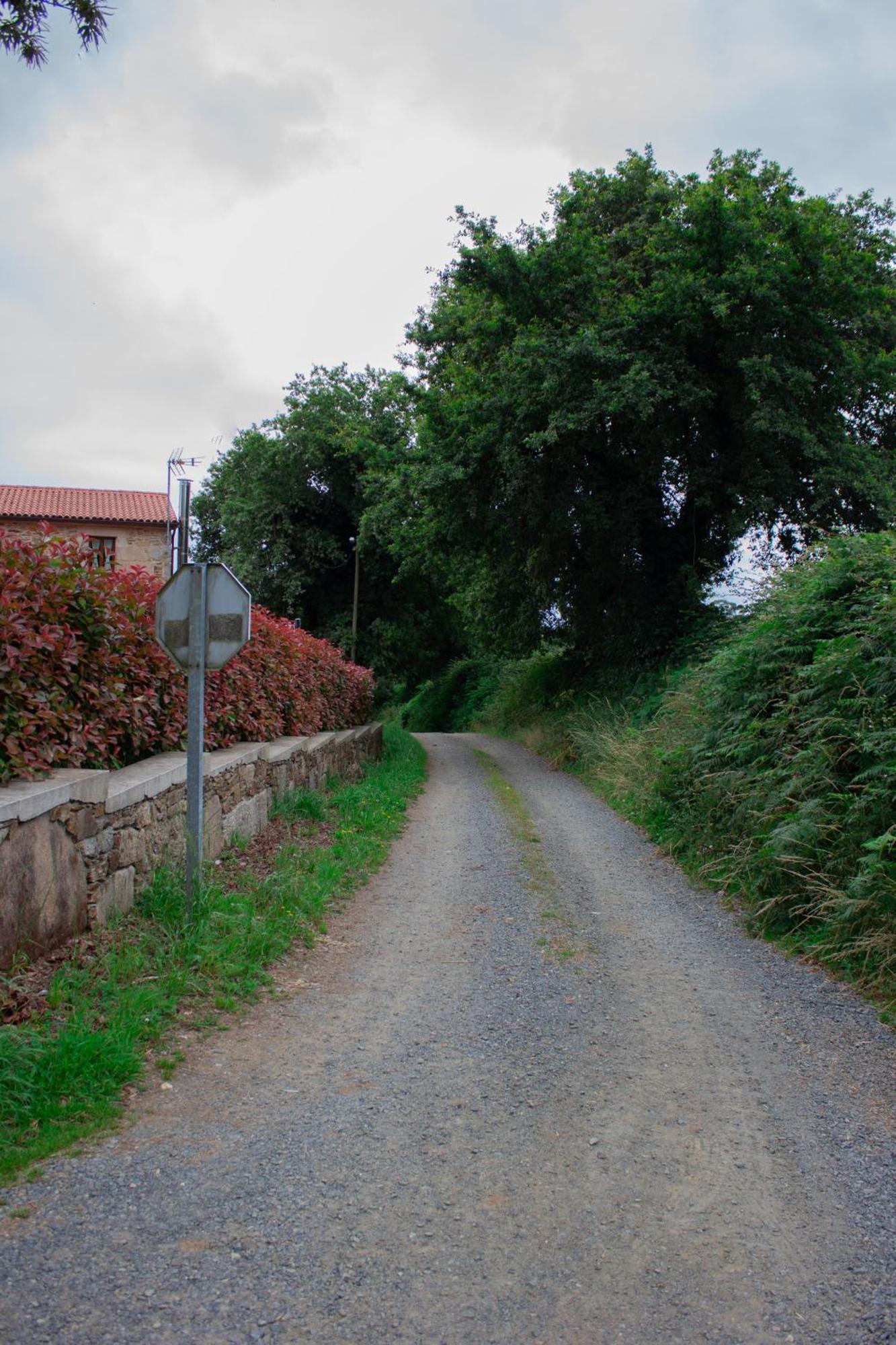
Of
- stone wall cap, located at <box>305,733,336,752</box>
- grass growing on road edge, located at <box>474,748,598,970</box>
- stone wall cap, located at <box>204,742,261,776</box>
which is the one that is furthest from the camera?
stone wall cap, located at <box>305,733,336,752</box>

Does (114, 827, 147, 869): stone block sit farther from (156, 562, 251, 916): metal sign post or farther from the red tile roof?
the red tile roof

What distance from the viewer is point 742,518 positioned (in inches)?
651

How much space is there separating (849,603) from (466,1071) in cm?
612

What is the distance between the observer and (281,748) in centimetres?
991

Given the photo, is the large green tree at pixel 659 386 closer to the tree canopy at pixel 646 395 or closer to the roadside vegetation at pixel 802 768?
the tree canopy at pixel 646 395

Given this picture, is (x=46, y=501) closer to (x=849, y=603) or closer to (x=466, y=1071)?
(x=849, y=603)

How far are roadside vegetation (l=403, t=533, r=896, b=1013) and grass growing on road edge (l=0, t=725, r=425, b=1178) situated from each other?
3.48 metres

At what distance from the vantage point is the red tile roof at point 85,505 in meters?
34.2

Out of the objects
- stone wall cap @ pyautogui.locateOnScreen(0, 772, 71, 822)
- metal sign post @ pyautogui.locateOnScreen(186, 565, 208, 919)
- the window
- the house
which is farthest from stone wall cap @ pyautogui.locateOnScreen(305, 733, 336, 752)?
the house

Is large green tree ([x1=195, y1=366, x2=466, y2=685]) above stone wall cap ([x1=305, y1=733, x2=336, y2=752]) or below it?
above

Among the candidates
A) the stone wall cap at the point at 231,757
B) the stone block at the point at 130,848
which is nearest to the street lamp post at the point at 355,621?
the stone wall cap at the point at 231,757

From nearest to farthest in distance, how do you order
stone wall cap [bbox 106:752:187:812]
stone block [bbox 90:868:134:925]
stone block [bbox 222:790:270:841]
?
stone block [bbox 90:868:134:925] < stone wall cap [bbox 106:752:187:812] < stone block [bbox 222:790:270:841]

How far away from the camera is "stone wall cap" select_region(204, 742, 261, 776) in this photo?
752cm

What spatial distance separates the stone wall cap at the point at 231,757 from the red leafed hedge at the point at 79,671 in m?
0.21
